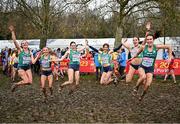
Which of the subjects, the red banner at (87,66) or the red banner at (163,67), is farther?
the red banner at (87,66)

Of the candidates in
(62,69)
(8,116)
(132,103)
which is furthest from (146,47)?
(62,69)

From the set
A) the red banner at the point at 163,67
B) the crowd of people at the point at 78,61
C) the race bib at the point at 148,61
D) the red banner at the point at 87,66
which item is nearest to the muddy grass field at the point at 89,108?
the crowd of people at the point at 78,61

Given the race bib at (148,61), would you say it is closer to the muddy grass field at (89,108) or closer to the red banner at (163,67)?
the muddy grass field at (89,108)

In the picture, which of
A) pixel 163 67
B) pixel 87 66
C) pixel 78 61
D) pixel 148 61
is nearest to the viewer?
pixel 148 61

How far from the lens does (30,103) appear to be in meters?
13.0

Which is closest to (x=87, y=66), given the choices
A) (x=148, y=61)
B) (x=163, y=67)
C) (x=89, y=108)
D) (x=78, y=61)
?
(x=163, y=67)

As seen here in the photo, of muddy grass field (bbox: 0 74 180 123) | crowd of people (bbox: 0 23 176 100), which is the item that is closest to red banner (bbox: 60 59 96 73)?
crowd of people (bbox: 0 23 176 100)

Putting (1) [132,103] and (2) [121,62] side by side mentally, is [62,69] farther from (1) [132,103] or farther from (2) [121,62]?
(1) [132,103]

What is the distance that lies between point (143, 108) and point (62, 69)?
1427cm

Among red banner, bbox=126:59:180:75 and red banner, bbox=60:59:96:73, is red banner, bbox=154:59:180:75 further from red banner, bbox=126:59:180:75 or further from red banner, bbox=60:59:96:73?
red banner, bbox=60:59:96:73

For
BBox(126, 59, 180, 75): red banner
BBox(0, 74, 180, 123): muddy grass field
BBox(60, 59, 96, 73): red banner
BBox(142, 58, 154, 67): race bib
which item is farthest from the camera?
BBox(60, 59, 96, 73): red banner

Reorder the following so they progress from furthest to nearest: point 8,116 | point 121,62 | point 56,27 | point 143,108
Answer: point 56,27, point 121,62, point 143,108, point 8,116

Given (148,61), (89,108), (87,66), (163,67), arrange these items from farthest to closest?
1. (87,66)
2. (163,67)
3. (148,61)
4. (89,108)

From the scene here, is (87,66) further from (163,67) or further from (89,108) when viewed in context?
(89,108)
